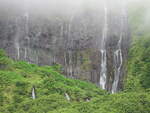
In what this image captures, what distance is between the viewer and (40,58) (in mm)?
52188

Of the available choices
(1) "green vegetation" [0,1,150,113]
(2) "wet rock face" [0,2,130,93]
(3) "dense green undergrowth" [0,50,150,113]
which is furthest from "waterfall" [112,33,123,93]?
(3) "dense green undergrowth" [0,50,150,113]

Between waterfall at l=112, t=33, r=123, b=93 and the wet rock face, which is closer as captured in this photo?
waterfall at l=112, t=33, r=123, b=93

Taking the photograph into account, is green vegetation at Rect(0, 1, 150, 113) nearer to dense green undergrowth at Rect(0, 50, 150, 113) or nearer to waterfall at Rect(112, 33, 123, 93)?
dense green undergrowth at Rect(0, 50, 150, 113)

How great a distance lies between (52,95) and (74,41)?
22.1 metres

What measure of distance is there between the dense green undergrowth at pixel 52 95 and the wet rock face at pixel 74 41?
9.03 feet

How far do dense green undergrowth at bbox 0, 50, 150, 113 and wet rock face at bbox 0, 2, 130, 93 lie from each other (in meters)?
2.75

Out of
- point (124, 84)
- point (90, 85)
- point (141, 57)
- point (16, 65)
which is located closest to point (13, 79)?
point (16, 65)

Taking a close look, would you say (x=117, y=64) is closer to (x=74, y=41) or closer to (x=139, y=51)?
(x=139, y=51)

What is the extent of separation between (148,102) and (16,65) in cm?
2606

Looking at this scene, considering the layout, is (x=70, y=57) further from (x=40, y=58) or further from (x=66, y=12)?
(x=66, y=12)

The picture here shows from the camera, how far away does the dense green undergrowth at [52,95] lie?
2653 cm

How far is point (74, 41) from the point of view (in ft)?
178

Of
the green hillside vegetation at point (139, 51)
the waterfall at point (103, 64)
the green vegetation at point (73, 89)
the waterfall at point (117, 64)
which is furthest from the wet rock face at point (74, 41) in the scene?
the green vegetation at point (73, 89)

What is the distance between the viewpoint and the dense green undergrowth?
2653cm
